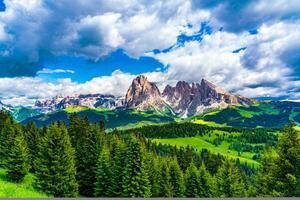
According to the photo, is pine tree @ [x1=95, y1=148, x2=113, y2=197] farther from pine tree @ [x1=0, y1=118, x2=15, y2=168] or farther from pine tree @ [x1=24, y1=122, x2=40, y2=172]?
pine tree @ [x1=0, y1=118, x2=15, y2=168]

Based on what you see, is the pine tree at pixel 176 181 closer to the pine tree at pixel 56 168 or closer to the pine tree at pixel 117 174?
the pine tree at pixel 117 174

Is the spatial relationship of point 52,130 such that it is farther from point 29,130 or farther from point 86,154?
point 29,130

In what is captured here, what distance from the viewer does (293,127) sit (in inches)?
1491

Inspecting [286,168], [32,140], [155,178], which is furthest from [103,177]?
[286,168]

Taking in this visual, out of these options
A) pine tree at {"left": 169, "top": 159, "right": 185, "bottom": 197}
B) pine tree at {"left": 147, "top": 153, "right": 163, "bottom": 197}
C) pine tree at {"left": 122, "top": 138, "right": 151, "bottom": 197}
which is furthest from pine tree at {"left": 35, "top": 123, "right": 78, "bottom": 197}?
pine tree at {"left": 169, "top": 159, "right": 185, "bottom": 197}

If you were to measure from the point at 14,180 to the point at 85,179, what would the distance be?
18.2 m

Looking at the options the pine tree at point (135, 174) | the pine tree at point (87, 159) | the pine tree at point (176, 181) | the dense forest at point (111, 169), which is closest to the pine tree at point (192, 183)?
the dense forest at point (111, 169)

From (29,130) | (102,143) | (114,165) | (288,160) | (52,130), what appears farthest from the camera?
(29,130)

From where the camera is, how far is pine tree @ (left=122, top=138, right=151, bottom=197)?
212 ft

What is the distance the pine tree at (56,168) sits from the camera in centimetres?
5825

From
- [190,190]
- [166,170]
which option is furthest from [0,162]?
[190,190]

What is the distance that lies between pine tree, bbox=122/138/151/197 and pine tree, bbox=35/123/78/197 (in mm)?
9239

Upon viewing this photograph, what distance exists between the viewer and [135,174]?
6544 cm

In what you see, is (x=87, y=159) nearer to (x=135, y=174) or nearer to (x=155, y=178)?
(x=135, y=174)
